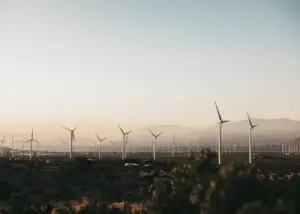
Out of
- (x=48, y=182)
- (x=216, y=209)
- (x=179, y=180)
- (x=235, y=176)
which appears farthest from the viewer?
(x=48, y=182)

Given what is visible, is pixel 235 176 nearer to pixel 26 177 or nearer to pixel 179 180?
pixel 179 180

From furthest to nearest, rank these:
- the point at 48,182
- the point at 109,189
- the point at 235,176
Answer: the point at 48,182 < the point at 109,189 < the point at 235,176

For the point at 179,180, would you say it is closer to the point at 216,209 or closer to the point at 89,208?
the point at 89,208

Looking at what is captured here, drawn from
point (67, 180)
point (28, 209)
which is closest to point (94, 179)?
point (67, 180)

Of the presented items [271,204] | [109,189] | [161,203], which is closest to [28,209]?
[161,203]

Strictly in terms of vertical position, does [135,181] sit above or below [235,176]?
below

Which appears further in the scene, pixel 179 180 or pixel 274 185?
pixel 179 180
